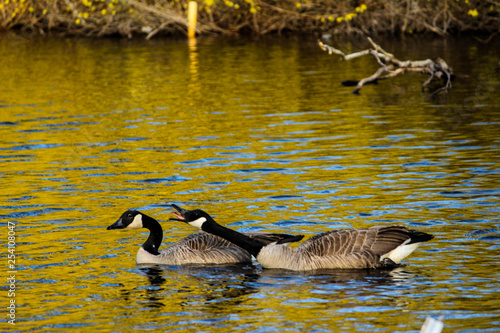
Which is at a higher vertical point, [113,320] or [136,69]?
[136,69]

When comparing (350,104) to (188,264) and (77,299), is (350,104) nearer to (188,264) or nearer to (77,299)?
(188,264)

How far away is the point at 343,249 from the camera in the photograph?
38.8 ft

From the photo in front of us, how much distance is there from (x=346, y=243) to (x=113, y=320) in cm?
359

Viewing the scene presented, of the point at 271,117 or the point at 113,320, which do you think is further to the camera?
the point at 271,117

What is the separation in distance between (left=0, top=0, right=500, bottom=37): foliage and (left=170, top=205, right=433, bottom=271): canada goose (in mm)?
35658

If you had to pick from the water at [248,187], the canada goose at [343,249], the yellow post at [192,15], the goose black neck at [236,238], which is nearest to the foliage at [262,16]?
the yellow post at [192,15]

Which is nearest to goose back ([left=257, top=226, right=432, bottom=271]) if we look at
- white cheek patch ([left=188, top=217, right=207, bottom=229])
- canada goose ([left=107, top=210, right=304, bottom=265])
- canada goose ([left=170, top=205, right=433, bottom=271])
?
canada goose ([left=170, top=205, right=433, bottom=271])

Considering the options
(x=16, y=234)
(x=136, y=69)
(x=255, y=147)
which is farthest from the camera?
(x=136, y=69)

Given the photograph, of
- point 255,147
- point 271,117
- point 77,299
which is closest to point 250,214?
point 77,299

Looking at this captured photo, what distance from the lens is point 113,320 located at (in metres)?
10.2

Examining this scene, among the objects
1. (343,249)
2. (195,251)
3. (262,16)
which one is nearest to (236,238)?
(195,251)

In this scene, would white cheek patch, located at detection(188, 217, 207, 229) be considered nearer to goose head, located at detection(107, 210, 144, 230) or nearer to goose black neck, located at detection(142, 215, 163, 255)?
goose black neck, located at detection(142, 215, 163, 255)

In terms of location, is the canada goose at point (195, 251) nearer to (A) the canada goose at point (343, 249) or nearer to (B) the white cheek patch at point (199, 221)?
(A) the canada goose at point (343, 249)

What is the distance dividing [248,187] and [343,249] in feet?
18.2
